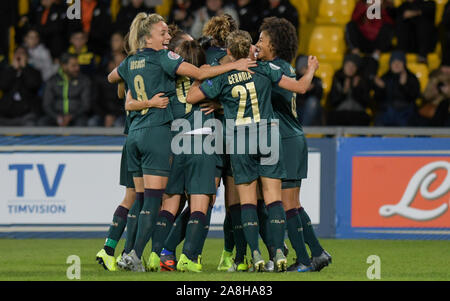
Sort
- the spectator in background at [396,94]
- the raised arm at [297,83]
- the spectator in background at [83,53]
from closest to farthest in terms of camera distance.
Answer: the raised arm at [297,83] → the spectator in background at [396,94] → the spectator in background at [83,53]

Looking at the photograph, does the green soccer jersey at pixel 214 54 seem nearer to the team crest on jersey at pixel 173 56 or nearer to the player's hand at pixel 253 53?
the player's hand at pixel 253 53

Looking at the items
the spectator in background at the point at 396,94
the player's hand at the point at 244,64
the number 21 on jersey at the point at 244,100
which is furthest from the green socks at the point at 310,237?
the spectator in background at the point at 396,94

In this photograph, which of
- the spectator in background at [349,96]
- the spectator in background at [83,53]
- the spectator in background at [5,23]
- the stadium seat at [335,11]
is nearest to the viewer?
the spectator in background at [349,96]

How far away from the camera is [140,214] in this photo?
7953 mm

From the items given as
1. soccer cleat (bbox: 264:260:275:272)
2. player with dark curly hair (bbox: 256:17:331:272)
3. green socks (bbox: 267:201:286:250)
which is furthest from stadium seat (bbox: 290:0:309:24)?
soccer cleat (bbox: 264:260:275:272)

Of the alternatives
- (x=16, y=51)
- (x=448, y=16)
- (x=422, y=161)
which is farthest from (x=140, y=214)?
(x=448, y=16)

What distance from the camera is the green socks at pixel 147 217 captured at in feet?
25.8

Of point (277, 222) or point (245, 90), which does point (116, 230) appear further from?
point (245, 90)

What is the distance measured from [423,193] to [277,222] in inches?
161

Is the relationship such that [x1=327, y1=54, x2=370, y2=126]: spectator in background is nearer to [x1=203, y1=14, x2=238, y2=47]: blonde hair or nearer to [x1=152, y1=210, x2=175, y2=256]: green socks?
[x1=203, y1=14, x2=238, y2=47]: blonde hair

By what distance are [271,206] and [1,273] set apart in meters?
2.34

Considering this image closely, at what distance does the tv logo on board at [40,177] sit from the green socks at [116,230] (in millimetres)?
3030

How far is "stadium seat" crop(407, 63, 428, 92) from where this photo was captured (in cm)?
1454

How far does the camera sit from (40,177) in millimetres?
11391
